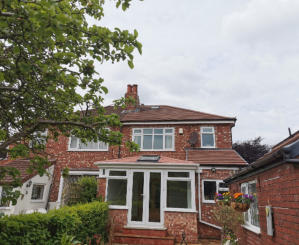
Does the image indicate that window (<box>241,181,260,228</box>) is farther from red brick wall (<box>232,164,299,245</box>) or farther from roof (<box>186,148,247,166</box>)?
roof (<box>186,148,247,166</box>)

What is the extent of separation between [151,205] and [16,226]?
6.79 m

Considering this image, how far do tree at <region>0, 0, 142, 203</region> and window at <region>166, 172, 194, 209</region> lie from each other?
6.46 meters

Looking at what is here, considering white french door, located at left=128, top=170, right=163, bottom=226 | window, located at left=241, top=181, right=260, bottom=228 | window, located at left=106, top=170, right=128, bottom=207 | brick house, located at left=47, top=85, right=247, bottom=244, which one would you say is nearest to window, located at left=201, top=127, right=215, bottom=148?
brick house, located at left=47, top=85, right=247, bottom=244

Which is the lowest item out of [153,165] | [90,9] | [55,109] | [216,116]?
[153,165]

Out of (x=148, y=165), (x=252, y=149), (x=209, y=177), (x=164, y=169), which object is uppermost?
(x=252, y=149)

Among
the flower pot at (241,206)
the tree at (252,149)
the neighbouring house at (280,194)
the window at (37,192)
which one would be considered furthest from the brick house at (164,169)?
the tree at (252,149)

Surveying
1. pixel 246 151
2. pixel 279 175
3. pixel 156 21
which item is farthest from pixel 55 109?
pixel 246 151

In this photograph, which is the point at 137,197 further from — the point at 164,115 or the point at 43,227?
the point at 164,115

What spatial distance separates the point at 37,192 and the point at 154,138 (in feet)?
27.8

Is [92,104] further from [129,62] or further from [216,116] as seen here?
[216,116]

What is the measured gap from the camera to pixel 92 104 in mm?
4555

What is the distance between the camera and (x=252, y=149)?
22.1m

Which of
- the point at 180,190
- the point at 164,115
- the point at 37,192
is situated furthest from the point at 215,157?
the point at 37,192

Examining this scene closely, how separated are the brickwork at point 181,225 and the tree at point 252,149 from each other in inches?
611
